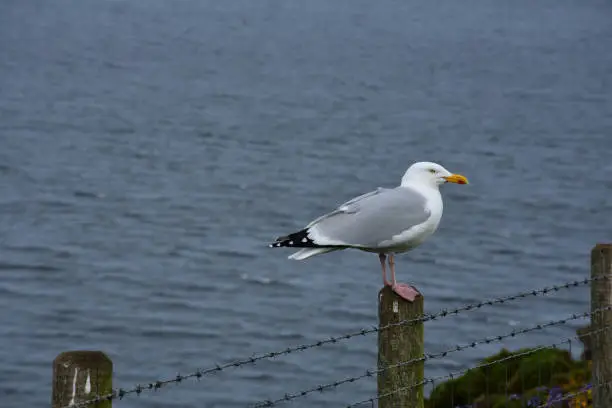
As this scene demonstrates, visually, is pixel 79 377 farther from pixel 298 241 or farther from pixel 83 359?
pixel 298 241

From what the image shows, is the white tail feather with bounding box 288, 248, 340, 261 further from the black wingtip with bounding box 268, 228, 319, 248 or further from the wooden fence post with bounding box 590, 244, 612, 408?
the wooden fence post with bounding box 590, 244, 612, 408

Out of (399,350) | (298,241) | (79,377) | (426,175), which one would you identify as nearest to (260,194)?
(426,175)

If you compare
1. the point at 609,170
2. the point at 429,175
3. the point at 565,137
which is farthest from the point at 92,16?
the point at 429,175

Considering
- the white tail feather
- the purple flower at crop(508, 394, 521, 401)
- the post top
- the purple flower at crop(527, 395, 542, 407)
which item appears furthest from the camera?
the purple flower at crop(508, 394, 521, 401)

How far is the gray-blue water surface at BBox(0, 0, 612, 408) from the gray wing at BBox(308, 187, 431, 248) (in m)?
6.30

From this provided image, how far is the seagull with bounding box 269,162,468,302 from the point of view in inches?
259

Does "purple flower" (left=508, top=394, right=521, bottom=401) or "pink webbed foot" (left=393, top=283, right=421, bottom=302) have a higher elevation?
"purple flower" (left=508, top=394, right=521, bottom=401)

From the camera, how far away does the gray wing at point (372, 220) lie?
666cm

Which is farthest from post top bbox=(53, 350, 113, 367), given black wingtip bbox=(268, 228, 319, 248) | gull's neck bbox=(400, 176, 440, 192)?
gull's neck bbox=(400, 176, 440, 192)

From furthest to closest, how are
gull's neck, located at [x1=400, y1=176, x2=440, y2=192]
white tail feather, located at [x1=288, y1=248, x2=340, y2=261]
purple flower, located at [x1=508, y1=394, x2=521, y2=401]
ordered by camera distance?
1. purple flower, located at [x1=508, y1=394, x2=521, y2=401]
2. gull's neck, located at [x1=400, y1=176, x2=440, y2=192]
3. white tail feather, located at [x1=288, y1=248, x2=340, y2=261]

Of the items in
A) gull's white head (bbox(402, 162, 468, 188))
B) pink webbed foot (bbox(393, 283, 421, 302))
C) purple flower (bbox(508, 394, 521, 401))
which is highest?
gull's white head (bbox(402, 162, 468, 188))

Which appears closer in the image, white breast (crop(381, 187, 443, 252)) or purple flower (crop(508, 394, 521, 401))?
white breast (crop(381, 187, 443, 252))

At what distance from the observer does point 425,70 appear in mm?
51969

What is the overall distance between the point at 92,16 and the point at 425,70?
30965 mm
